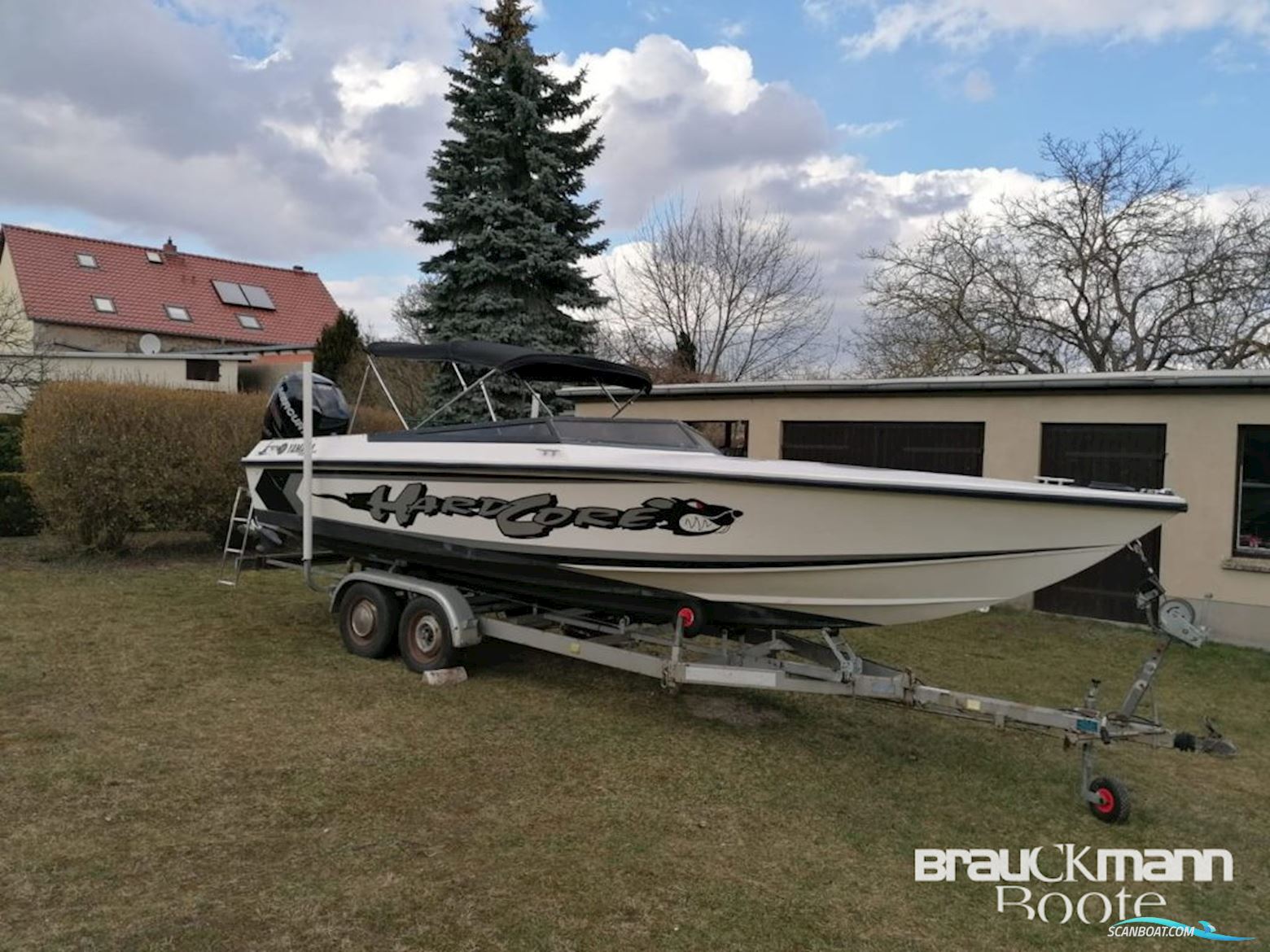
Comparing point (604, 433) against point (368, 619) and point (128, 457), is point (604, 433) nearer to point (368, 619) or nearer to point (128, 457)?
point (368, 619)

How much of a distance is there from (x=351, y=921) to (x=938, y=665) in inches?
194

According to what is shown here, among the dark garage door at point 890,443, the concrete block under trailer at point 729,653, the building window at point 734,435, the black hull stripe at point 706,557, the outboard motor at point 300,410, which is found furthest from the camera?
the building window at point 734,435

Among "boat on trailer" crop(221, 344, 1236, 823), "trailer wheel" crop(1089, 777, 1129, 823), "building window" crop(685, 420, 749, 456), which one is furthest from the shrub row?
"trailer wheel" crop(1089, 777, 1129, 823)

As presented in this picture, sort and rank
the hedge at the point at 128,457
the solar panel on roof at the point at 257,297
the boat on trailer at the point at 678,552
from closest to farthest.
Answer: the boat on trailer at the point at 678,552, the hedge at the point at 128,457, the solar panel on roof at the point at 257,297

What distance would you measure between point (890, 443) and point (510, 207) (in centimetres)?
702

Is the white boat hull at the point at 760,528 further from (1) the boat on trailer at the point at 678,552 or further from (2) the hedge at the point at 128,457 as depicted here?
(2) the hedge at the point at 128,457

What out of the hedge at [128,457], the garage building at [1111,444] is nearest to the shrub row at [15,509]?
the hedge at [128,457]

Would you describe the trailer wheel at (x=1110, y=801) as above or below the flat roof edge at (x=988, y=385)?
below

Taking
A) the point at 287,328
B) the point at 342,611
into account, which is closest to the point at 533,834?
the point at 342,611

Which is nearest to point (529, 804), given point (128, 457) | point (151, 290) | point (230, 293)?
point (128, 457)

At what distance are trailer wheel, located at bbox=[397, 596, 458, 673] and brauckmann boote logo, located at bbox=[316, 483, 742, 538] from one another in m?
0.57

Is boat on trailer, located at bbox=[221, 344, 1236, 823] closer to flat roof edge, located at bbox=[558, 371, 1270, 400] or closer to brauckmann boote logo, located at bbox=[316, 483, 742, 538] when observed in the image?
brauckmann boote logo, located at bbox=[316, 483, 742, 538]

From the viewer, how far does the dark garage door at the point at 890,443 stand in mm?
8875

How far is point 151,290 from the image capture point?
2564cm
